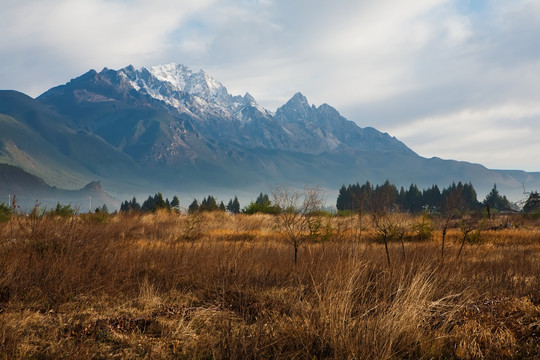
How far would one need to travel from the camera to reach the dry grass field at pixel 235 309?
4.79 m

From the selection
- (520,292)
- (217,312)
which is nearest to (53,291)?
(217,312)

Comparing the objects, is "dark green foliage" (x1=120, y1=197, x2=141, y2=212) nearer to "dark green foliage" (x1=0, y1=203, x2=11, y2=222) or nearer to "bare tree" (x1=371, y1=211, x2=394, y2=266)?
"dark green foliage" (x1=0, y1=203, x2=11, y2=222)

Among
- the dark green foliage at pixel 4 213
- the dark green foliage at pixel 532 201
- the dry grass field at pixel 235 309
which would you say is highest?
the dark green foliage at pixel 532 201

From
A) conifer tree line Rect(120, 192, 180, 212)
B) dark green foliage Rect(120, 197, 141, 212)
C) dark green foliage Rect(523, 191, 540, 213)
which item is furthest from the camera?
conifer tree line Rect(120, 192, 180, 212)

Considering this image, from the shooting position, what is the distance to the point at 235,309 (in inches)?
258

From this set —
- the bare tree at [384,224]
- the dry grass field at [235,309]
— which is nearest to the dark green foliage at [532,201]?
the bare tree at [384,224]

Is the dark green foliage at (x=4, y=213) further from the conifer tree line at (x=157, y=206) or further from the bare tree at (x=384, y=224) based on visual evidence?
the bare tree at (x=384, y=224)

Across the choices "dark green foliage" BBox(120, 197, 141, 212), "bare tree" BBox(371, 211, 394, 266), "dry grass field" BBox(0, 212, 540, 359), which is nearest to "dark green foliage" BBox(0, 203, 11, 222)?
"dark green foliage" BBox(120, 197, 141, 212)

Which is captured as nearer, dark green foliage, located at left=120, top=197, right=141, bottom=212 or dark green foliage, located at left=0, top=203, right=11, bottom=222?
dark green foliage, located at left=0, top=203, right=11, bottom=222

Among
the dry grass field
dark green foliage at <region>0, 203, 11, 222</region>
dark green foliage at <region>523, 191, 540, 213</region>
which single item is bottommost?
the dry grass field

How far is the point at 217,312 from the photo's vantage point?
6004 mm

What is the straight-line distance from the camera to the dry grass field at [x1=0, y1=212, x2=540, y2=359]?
4793 mm

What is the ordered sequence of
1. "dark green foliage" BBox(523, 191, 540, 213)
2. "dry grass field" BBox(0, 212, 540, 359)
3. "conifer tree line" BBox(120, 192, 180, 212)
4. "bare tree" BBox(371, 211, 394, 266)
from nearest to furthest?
"dry grass field" BBox(0, 212, 540, 359) → "bare tree" BBox(371, 211, 394, 266) → "dark green foliage" BBox(523, 191, 540, 213) → "conifer tree line" BBox(120, 192, 180, 212)

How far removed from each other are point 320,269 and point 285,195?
15.2ft
